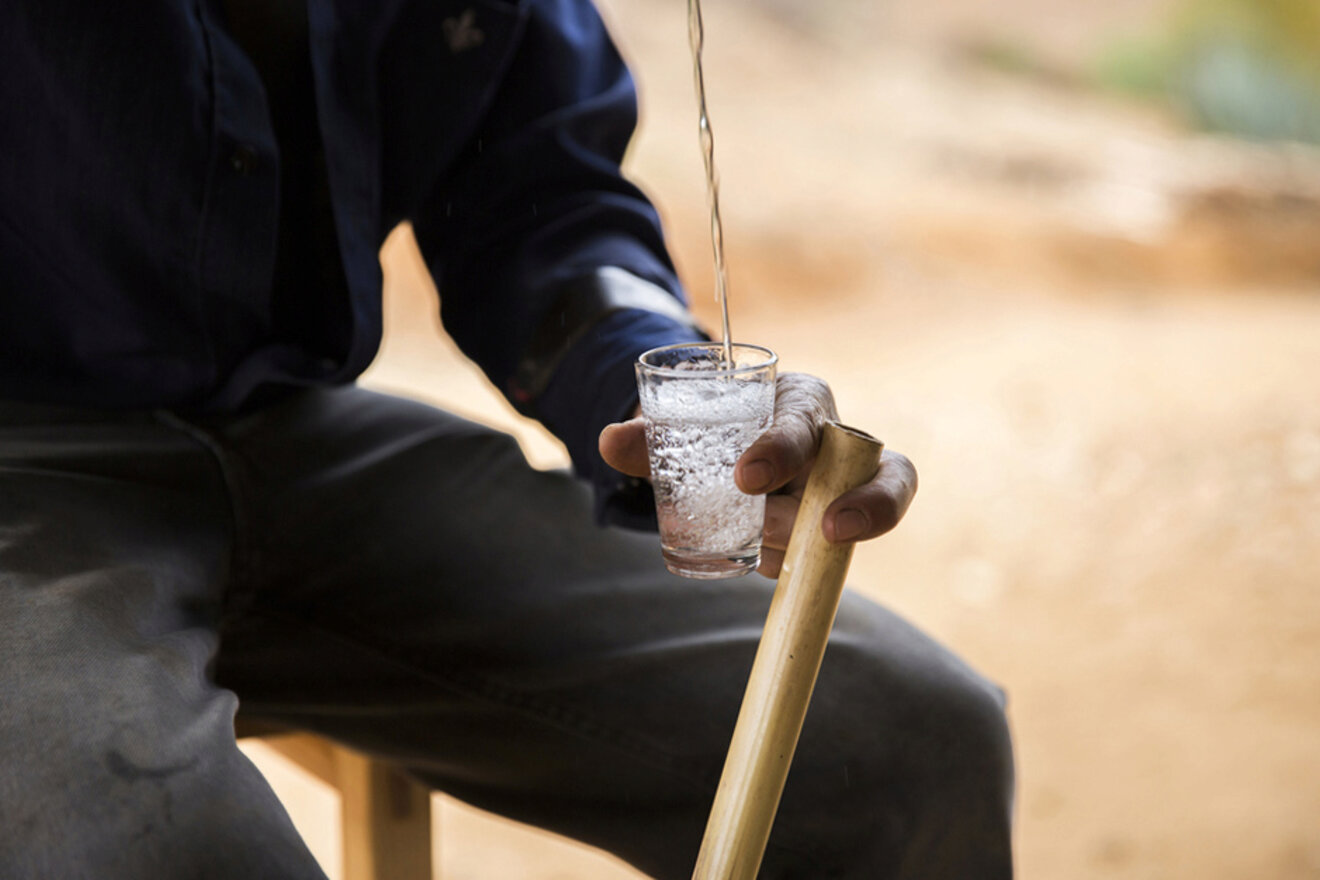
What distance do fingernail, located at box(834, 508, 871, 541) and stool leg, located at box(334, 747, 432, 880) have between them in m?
0.65

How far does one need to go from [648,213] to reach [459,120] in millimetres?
192

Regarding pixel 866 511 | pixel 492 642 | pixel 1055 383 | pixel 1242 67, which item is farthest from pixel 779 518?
pixel 1242 67

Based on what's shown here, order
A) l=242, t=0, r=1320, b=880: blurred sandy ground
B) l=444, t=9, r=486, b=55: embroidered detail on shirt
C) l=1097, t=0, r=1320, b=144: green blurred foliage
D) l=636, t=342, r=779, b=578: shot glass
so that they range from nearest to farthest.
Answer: l=636, t=342, r=779, b=578: shot glass → l=444, t=9, r=486, b=55: embroidered detail on shirt → l=242, t=0, r=1320, b=880: blurred sandy ground → l=1097, t=0, r=1320, b=144: green blurred foliage

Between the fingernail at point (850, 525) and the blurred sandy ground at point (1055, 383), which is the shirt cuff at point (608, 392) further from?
the blurred sandy ground at point (1055, 383)

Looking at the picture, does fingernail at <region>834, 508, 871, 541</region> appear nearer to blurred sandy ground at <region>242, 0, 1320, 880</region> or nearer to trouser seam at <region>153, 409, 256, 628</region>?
trouser seam at <region>153, 409, 256, 628</region>

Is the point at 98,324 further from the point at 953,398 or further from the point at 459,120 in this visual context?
the point at 953,398

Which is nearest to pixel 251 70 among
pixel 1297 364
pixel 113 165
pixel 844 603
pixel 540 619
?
pixel 113 165

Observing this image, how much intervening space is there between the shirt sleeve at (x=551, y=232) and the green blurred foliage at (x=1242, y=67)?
6.97 metres

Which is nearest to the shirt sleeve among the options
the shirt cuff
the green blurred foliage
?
the shirt cuff

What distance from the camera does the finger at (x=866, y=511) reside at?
643 millimetres

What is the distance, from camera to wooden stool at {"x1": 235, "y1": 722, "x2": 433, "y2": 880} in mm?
1172

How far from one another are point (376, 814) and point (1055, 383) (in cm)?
315

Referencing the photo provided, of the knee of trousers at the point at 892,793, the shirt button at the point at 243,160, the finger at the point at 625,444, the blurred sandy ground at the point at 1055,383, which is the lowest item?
the blurred sandy ground at the point at 1055,383

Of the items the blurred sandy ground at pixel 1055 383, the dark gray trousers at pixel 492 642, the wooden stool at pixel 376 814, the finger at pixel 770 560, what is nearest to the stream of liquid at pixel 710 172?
the finger at pixel 770 560
